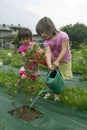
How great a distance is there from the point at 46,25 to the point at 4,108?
3.67 ft

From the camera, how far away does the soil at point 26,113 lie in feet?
10.3

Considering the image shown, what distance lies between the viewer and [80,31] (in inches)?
1393

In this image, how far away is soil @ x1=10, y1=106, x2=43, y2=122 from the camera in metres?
3.15

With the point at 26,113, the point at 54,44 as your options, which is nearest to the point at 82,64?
the point at 54,44

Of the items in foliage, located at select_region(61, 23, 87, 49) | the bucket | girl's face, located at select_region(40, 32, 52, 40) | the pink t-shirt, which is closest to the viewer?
the bucket

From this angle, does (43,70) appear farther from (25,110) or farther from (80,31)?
(80,31)

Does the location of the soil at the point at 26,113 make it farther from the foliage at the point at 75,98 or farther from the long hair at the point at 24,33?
the long hair at the point at 24,33

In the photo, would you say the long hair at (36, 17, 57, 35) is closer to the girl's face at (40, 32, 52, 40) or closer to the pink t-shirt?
the girl's face at (40, 32, 52, 40)

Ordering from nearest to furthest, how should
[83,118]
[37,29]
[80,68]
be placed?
[83,118] → [37,29] → [80,68]

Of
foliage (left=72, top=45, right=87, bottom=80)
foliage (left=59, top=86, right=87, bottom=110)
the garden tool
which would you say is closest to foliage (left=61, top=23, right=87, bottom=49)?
foliage (left=72, top=45, right=87, bottom=80)

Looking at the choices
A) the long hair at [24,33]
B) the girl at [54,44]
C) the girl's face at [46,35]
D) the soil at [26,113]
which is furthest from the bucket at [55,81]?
the long hair at [24,33]

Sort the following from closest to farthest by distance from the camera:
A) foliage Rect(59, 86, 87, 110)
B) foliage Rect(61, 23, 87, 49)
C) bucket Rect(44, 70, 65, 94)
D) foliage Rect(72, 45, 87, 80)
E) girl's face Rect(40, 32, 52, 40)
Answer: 1. bucket Rect(44, 70, 65, 94)
2. foliage Rect(59, 86, 87, 110)
3. girl's face Rect(40, 32, 52, 40)
4. foliage Rect(72, 45, 87, 80)
5. foliage Rect(61, 23, 87, 49)

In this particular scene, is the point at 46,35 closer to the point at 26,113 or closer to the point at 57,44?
the point at 57,44

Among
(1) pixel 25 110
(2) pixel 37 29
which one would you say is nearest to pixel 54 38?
(2) pixel 37 29
